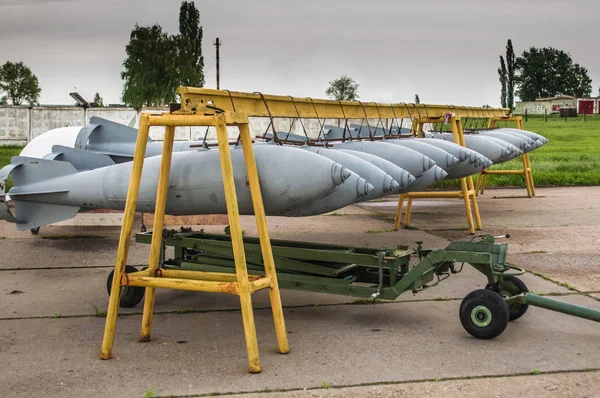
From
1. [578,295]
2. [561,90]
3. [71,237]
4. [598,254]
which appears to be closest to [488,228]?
[598,254]

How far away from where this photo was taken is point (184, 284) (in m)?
5.32

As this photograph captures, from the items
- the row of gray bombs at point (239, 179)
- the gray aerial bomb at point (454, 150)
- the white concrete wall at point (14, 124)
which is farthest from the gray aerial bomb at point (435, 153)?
A: the white concrete wall at point (14, 124)

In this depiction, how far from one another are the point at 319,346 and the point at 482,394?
131 centimetres

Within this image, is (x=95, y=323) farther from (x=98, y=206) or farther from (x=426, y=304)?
(x=426, y=304)

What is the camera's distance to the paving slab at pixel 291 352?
190 inches

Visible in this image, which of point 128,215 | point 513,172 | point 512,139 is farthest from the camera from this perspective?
point 513,172

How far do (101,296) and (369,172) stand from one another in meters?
2.62

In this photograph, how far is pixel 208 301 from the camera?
6.88 meters

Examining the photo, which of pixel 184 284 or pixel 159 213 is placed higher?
pixel 159 213

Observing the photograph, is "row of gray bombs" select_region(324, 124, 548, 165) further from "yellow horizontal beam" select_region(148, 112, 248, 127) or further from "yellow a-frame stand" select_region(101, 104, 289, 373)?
"yellow horizontal beam" select_region(148, 112, 248, 127)

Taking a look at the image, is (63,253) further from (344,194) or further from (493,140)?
(493,140)

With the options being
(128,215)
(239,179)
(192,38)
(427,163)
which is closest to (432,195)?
(427,163)

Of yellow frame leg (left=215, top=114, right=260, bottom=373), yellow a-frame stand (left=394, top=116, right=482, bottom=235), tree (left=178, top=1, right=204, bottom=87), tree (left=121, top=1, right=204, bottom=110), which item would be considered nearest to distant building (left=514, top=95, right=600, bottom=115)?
tree (left=178, top=1, right=204, bottom=87)

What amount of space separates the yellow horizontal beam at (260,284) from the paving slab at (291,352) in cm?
47
